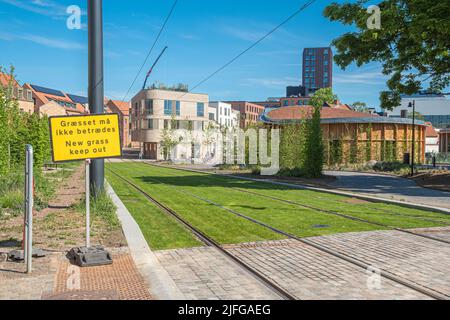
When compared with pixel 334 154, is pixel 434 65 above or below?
above

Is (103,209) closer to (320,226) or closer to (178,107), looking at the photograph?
(320,226)

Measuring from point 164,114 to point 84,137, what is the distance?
67964 mm

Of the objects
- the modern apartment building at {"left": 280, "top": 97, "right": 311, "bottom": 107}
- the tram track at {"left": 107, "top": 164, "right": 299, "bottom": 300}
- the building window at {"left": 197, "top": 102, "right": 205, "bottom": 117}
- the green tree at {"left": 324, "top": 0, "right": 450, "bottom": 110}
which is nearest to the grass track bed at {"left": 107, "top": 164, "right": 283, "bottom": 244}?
the tram track at {"left": 107, "top": 164, "right": 299, "bottom": 300}

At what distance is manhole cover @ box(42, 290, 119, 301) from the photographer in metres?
5.34

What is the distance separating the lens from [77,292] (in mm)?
5582

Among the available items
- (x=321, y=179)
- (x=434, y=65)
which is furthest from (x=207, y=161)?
(x=434, y=65)

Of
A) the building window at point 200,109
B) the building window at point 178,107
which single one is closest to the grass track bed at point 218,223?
the building window at point 178,107

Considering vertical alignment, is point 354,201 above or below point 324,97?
below

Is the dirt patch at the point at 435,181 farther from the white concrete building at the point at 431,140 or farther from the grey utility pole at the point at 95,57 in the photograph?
the white concrete building at the point at 431,140

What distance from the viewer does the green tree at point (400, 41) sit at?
18142 millimetres

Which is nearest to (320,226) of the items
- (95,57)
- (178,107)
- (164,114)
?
(95,57)

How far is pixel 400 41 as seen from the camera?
22.2m
